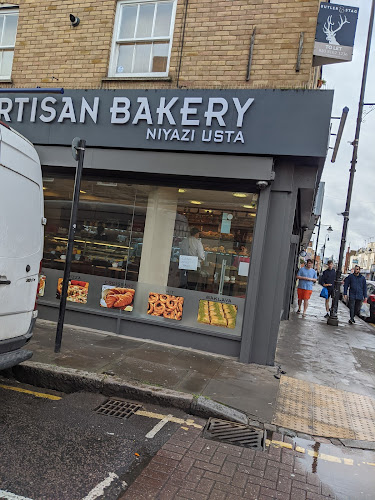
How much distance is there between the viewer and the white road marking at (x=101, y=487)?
2906mm

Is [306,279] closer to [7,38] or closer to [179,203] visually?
[179,203]

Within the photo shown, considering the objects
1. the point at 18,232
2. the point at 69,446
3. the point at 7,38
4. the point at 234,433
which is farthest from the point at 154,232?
the point at 7,38

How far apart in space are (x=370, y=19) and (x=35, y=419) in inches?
526

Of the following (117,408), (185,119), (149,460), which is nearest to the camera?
(149,460)

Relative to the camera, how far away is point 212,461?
362 cm

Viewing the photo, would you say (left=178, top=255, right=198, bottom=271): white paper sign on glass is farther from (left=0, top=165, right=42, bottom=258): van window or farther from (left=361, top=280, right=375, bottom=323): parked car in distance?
(left=361, top=280, right=375, bottom=323): parked car in distance

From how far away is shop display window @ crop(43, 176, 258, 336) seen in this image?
7.12 metres

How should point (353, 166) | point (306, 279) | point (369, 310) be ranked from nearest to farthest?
1. point (353, 166)
2. point (306, 279)
3. point (369, 310)

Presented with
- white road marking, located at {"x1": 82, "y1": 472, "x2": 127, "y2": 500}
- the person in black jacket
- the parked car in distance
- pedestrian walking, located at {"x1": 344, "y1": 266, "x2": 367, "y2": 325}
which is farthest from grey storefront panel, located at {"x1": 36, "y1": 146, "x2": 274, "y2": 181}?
the parked car in distance

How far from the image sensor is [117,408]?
15.0 ft

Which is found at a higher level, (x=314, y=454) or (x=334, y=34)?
(x=334, y=34)

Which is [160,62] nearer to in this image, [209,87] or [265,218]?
[209,87]

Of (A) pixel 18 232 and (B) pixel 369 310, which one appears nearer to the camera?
(A) pixel 18 232

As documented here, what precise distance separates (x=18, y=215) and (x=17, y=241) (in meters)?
0.27
